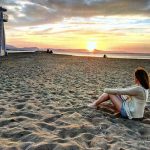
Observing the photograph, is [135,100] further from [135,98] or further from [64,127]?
[64,127]

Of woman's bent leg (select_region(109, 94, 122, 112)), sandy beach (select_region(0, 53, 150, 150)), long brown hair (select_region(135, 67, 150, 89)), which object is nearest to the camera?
sandy beach (select_region(0, 53, 150, 150))

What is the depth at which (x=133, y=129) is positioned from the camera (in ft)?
20.5

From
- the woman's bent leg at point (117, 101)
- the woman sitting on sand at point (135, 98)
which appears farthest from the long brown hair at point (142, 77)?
the woman's bent leg at point (117, 101)

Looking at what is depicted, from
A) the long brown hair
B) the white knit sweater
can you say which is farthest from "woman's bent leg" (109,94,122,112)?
the long brown hair

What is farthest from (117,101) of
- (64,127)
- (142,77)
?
(64,127)

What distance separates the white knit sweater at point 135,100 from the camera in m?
6.76

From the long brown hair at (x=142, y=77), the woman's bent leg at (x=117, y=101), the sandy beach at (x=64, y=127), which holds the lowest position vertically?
the sandy beach at (x=64, y=127)

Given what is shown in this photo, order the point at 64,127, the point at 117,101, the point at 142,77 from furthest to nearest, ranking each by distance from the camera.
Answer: the point at 117,101 < the point at 142,77 < the point at 64,127

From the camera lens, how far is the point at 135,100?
6871mm

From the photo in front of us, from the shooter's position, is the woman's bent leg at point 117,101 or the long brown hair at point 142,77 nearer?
the long brown hair at point 142,77

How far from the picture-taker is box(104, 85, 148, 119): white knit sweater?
6762 millimetres

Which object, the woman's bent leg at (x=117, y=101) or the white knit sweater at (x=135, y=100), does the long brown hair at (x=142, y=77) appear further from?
the woman's bent leg at (x=117, y=101)

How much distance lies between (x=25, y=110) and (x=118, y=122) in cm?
216

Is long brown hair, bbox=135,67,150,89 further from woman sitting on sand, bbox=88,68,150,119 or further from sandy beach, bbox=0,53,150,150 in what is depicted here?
sandy beach, bbox=0,53,150,150
